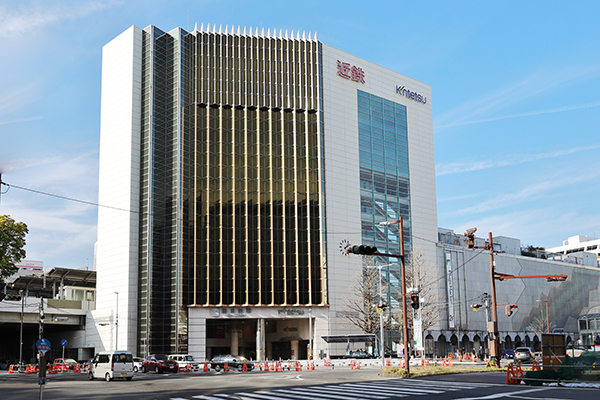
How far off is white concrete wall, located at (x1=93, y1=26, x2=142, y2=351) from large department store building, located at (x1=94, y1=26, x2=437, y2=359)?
0.20 meters

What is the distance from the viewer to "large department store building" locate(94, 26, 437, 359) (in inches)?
2948

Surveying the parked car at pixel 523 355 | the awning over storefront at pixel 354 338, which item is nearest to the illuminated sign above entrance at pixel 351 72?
the awning over storefront at pixel 354 338

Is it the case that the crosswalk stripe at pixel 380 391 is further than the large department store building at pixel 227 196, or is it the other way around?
the large department store building at pixel 227 196

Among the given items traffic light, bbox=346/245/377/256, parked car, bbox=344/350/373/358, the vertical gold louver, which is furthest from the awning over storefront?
traffic light, bbox=346/245/377/256

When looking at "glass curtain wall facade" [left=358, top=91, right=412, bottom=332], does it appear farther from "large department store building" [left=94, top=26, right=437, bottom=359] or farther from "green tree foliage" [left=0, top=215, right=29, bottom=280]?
"green tree foliage" [left=0, top=215, right=29, bottom=280]

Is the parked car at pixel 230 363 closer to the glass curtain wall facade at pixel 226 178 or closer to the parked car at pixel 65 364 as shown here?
the parked car at pixel 65 364

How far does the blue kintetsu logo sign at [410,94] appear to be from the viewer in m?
96.4

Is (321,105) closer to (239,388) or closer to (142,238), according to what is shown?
(142,238)

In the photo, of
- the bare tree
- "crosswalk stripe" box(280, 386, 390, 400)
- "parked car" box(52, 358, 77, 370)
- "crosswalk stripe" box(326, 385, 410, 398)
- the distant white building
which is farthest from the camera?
the distant white building

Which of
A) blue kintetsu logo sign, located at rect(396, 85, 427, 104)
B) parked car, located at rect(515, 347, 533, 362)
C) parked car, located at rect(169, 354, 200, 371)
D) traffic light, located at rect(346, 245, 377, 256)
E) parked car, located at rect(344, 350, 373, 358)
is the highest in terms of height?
blue kintetsu logo sign, located at rect(396, 85, 427, 104)

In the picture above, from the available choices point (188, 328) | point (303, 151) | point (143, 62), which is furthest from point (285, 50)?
point (188, 328)

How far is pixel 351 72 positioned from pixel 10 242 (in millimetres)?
57735

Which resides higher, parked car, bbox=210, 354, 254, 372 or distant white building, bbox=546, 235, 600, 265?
distant white building, bbox=546, 235, 600, 265

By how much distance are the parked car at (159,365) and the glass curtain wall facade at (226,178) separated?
64.1 ft
